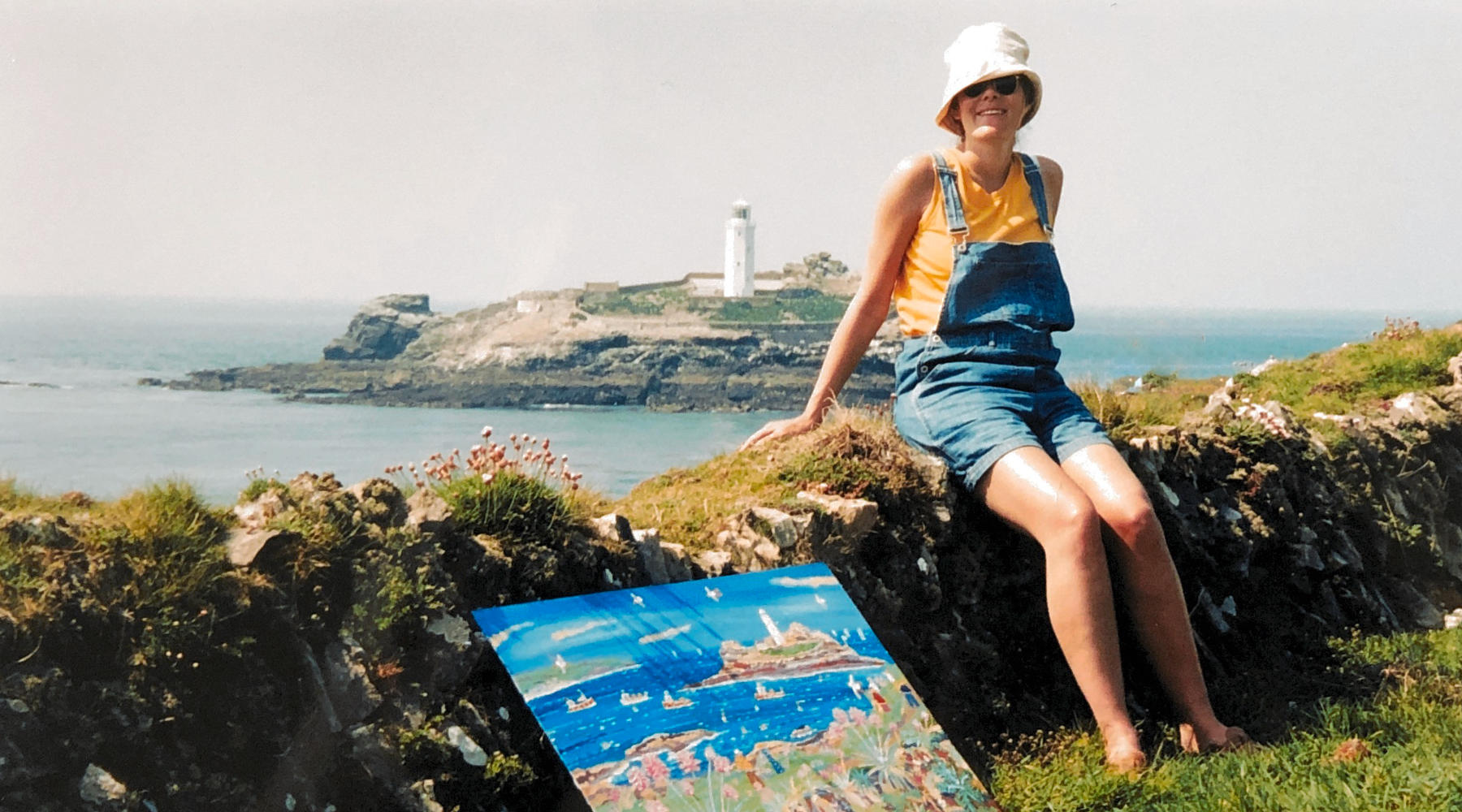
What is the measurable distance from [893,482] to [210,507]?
263cm

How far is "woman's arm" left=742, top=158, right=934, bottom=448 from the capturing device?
201 inches

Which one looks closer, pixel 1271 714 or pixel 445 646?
pixel 445 646

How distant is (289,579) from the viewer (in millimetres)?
3406

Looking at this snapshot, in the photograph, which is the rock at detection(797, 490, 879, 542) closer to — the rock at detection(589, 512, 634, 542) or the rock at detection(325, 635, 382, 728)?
the rock at detection(589, 512, 634, 542)

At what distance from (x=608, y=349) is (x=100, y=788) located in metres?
131

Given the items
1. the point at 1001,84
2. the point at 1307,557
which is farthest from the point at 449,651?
the point at 1307,557

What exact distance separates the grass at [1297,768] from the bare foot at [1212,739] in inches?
2.7

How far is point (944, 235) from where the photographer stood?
507 centimetres

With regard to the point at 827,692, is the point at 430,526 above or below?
above

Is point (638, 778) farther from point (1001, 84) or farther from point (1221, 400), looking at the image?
point (1221, 400)

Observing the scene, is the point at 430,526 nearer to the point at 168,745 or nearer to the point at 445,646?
the point at 445,646

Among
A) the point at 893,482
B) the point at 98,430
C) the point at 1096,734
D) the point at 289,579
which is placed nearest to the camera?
the point at 289,579

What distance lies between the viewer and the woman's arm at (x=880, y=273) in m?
5.11

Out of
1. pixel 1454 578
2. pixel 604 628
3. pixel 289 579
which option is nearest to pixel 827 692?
pixel 604 628
